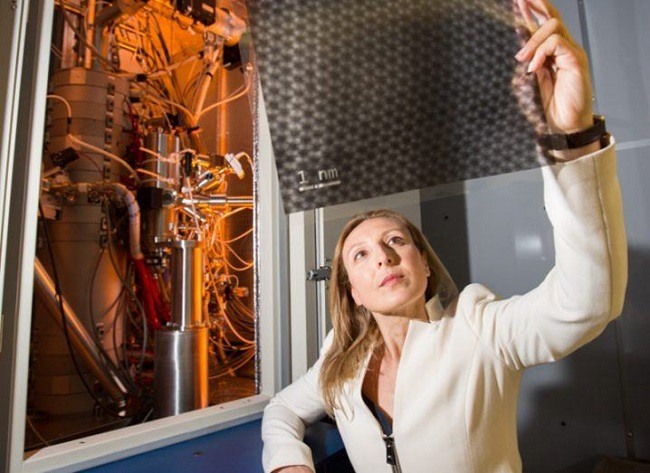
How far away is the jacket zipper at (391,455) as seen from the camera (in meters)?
0.71

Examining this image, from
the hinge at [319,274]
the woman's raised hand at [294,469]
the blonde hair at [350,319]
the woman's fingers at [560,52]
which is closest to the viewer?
the woman's fingers at [560,52]

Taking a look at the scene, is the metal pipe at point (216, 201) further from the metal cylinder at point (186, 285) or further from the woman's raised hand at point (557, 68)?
the woman's raised hand at point (557, 68)

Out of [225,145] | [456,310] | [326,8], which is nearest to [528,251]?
[456,310]

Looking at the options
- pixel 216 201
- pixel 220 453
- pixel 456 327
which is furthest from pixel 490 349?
pixel 216 201

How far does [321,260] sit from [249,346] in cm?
97

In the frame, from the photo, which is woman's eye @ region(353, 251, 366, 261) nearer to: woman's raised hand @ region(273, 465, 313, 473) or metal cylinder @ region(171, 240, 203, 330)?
woman's raised hand @ region(273, 465, 313, 473)

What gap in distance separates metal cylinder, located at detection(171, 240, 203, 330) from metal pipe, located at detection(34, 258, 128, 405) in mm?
307

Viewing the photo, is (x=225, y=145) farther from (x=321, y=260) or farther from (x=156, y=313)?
(x=321, y=260)

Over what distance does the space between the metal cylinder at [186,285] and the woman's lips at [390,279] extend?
729 millimetres

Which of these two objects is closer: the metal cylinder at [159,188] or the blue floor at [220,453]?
the blue floor at [220,453]

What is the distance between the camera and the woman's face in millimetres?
727

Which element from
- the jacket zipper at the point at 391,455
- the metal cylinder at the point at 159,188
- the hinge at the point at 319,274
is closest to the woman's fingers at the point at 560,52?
the jacket zipper at the point at 391,455

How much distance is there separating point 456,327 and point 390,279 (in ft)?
0.52

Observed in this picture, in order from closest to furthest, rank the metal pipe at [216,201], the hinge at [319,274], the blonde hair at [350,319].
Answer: the blonde hair at [350,319]
the hinge at [319,274]
the metal pipe at [216,201]
